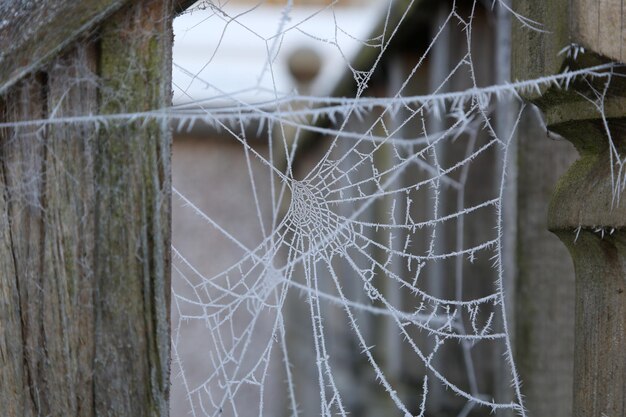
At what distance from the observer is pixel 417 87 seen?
3.58 m

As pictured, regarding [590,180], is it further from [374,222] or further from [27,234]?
[374,222]

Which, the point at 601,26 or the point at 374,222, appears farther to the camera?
the point at 374,222

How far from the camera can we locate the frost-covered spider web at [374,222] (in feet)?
3.67

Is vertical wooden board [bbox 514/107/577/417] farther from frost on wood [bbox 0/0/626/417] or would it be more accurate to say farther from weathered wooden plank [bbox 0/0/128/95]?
weathered wooden plank [bbox 0/0/128/95]

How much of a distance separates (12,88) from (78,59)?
0.08 metres

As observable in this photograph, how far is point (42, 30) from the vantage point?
845 millimetres

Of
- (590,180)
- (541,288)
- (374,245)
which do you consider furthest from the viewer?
(374,245)

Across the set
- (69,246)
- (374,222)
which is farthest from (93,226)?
(374,222)

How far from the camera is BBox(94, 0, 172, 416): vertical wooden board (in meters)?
0.89

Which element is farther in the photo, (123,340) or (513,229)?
(513,229)

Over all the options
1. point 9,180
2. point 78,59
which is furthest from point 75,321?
point 78,59

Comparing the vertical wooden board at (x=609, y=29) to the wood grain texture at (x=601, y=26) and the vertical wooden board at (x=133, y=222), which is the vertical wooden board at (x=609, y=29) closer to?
the wood grain texture at (x=601, y=26)

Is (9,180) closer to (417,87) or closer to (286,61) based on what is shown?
(417,87)

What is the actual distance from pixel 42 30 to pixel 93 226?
23 centimetres
